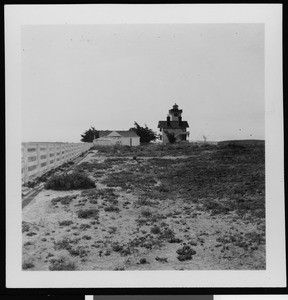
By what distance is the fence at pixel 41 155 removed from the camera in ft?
13.2

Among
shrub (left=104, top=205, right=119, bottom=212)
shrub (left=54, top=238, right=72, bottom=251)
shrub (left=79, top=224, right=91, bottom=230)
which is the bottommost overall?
shrub (left=54, top=238, right=72, bottom=251)

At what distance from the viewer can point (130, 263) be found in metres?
3.93

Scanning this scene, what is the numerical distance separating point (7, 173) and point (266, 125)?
2.52 m

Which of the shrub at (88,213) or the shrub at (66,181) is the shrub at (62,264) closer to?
the shrub at (88,213)

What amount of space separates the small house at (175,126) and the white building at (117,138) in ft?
0.88

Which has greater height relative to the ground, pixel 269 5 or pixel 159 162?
pixel 269 5

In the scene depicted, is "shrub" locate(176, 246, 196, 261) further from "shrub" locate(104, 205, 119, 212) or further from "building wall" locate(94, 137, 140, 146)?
"building wall" locate(94, 137, 140, 146)

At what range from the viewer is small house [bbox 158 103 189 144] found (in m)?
3.98

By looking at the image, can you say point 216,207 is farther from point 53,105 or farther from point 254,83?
point 53,105

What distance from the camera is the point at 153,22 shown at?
3971 mm

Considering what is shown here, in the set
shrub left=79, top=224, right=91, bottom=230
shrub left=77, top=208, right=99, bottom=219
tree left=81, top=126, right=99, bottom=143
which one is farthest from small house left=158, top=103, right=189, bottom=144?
shrub left=79, top=224, right=91, bottom=230

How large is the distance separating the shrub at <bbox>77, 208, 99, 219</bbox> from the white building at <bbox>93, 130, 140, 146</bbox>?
65cm

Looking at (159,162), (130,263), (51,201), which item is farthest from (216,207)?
(51,201)

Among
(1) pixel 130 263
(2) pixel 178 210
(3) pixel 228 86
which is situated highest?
(3) pixel 228 86
